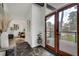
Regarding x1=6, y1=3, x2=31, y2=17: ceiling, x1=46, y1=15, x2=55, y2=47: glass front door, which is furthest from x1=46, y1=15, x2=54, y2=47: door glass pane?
x1=6, y1=3, x2=31, y2=17: ceiling

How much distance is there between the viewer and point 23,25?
5.31ft

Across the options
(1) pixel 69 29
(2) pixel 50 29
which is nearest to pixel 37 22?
(2) pixel 50 29

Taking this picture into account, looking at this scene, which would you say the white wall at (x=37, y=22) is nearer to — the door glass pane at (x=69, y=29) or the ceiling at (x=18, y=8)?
the ceiling at (x=18, y=8)

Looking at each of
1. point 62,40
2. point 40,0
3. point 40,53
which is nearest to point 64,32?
point 62,40

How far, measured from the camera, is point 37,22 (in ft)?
5.44

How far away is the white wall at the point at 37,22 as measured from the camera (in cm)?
165

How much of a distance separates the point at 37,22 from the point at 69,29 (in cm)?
53

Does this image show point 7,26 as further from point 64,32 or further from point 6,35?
point 64,32

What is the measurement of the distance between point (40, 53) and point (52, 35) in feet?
1.19

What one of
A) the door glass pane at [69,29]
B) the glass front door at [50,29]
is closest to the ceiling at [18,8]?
the glass front door at [50,29]

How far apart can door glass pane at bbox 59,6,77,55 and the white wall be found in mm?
311

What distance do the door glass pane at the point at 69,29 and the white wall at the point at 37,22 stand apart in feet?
1.02

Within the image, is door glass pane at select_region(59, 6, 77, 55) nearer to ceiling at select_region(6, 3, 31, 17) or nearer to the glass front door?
the glass front door

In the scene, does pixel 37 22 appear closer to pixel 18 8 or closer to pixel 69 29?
pixel 18 8
